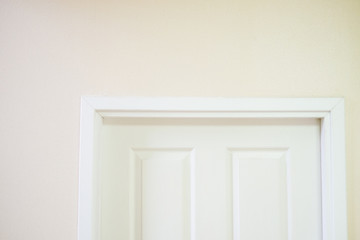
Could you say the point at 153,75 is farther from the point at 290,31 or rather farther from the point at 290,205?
the point at 290,205

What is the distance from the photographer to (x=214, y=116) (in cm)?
127

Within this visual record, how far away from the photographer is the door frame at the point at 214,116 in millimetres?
1228

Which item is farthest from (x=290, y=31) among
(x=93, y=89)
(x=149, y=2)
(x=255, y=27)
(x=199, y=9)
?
(x=93, y=89)

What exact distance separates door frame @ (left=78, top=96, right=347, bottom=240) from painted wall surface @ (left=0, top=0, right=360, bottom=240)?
0.11ft

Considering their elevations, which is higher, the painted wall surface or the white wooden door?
the painted wall surface

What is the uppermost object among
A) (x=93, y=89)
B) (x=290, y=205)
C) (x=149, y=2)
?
(x=149, y=2)

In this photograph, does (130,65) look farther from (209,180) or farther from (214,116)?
(209,180)

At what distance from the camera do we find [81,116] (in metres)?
1.24

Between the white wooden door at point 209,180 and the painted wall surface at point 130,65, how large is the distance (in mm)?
131

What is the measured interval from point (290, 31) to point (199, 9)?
14.3 inches

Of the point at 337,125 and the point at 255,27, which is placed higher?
the point at 255,27

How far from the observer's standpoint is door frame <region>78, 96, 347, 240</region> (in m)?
1.23

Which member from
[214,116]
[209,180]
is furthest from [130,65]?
[209,180]

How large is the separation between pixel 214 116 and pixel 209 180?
262 millimetres
